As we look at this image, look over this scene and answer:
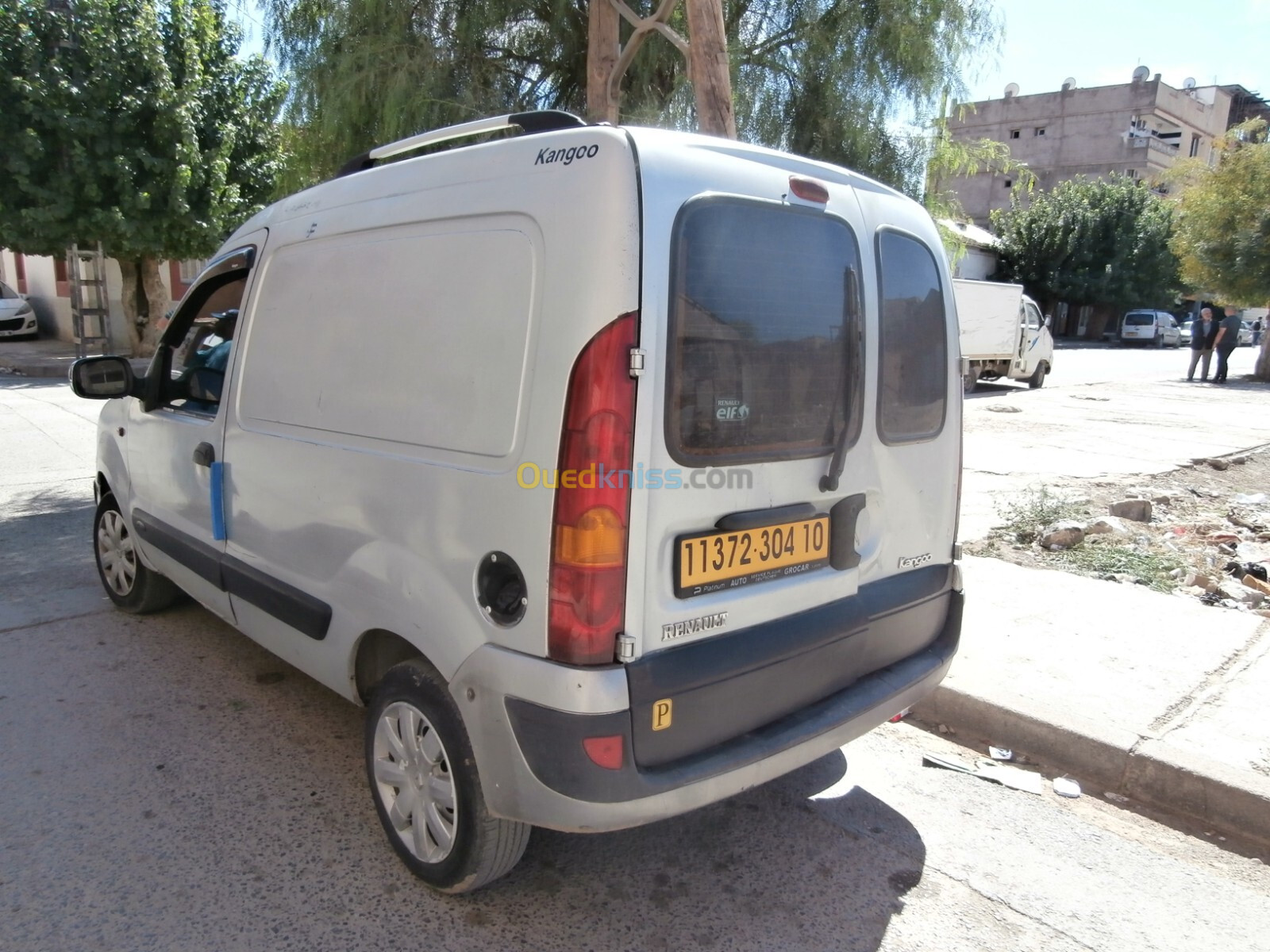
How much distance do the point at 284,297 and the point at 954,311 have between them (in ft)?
8.06

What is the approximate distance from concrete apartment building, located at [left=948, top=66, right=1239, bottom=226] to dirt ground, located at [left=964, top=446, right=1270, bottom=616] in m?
44.3

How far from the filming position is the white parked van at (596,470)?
2154 millimetres

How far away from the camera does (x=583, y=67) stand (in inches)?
338

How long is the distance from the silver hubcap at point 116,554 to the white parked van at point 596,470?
5.99ft

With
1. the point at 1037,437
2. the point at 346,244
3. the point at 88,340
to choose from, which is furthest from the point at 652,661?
the point at 88,340

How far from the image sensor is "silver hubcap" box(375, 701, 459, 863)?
2559mm

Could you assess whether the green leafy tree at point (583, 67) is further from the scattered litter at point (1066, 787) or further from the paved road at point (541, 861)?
the scattered litter at point (1066, 787)

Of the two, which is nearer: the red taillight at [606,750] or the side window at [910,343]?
the red taillight at [606,750]

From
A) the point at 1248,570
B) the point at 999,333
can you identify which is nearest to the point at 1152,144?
the point at 999,333

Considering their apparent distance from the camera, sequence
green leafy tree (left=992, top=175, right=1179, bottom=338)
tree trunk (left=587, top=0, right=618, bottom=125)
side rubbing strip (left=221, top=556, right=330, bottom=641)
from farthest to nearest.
Result: 1. green leafy tree (left=992, top=175, right=1179, bottom=338)
2. tree trunk (left=587, top=0, right=618, bottom=125)
3. side rubbing strip (left=221, top=556, right=330, bottom=641)

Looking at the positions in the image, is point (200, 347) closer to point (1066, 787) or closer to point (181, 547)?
point (181, 547)

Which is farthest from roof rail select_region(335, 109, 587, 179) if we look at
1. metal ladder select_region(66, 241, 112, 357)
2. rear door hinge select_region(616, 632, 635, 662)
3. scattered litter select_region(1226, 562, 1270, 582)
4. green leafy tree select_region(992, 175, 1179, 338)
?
green leafy tree select_region(992, 175, 1179, 338)

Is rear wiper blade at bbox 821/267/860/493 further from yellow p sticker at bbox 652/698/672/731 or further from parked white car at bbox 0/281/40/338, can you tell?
parked white car at bbox 0/281/40/338

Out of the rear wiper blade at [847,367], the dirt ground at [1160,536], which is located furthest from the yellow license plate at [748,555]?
the dirt ground at [1160,536]
